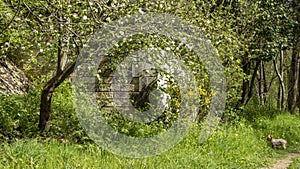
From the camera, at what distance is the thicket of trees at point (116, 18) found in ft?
16.2

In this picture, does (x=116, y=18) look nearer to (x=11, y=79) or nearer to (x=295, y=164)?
(x=295, y=164)

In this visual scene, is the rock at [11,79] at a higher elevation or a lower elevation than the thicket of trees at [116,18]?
lower

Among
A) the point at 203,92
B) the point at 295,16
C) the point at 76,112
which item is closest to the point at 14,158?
the point at 76,112

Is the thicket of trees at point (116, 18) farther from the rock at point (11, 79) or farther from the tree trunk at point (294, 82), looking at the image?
the rock at point (11, 79)

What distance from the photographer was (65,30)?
194 inches

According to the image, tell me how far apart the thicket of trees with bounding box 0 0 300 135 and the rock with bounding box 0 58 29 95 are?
0.23 meters

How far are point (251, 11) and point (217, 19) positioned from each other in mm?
2380

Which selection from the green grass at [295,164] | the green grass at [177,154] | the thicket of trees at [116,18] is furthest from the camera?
the green grass at [295,164]

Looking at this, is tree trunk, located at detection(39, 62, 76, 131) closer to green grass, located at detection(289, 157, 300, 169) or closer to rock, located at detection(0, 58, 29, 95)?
rock, located at detection(0, 58, 29, 95)

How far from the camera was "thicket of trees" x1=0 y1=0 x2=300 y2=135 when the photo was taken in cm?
495

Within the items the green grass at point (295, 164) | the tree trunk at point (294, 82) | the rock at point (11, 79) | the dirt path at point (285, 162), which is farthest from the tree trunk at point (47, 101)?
the tree trunk at point (294, 82)

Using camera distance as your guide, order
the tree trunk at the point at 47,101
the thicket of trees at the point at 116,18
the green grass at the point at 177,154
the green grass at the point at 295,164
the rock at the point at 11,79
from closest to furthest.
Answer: the green grass at the point at 177,154 → the thicket of trees at the point at 116,18 → the tree trunk at the point at 47,101 → the green grass at the point at 295,164 → the rock at the point at 11,79

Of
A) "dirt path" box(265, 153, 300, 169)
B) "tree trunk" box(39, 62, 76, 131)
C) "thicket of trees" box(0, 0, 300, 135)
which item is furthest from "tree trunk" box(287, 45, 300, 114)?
"tree trunk" box(39, 62, 76, 131)

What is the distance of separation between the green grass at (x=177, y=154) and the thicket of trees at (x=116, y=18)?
117 cm
